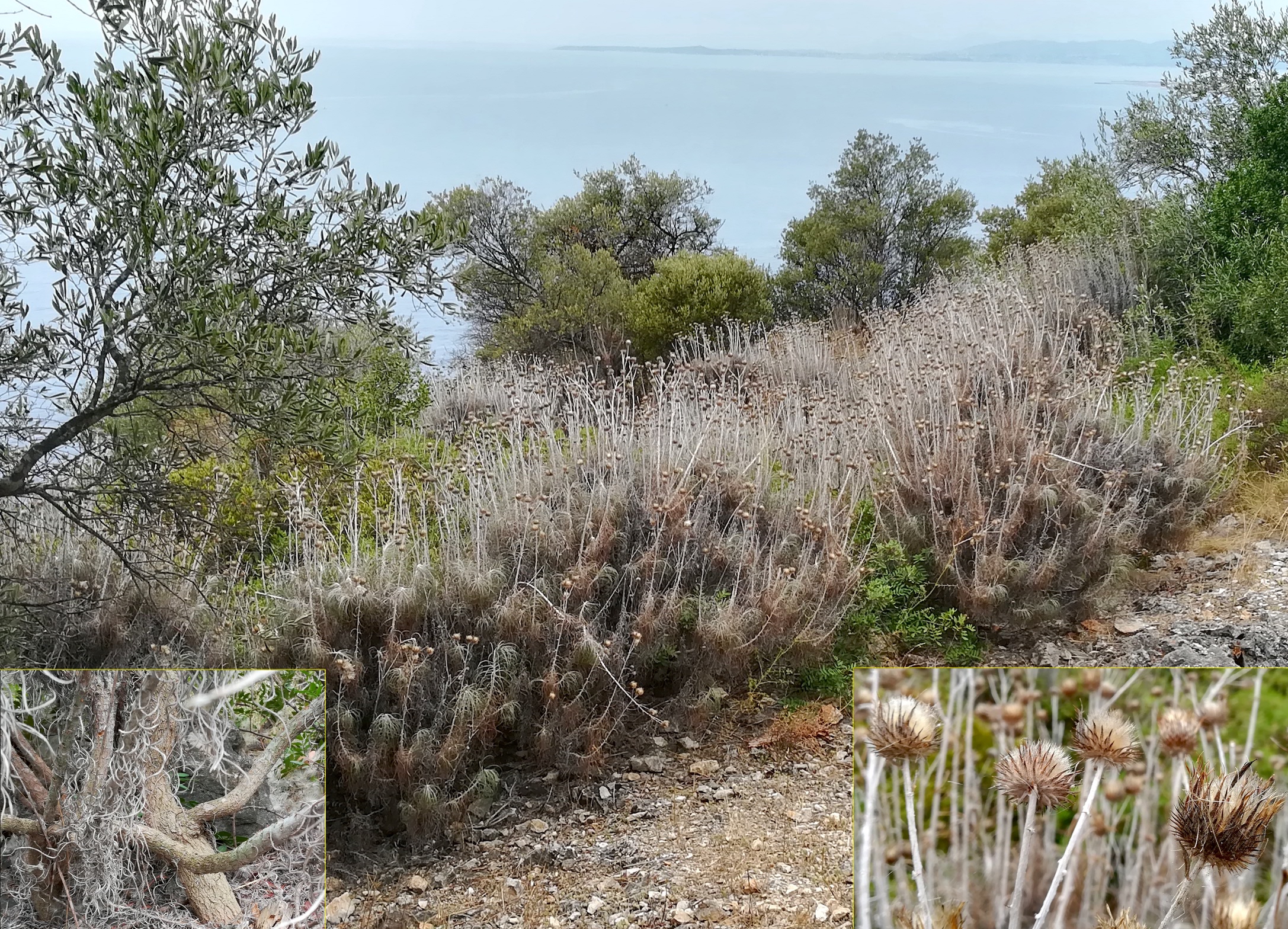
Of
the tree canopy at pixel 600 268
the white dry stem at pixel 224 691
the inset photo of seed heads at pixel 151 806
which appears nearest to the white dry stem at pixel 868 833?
the inset photo of seed heads at pixel 151 806

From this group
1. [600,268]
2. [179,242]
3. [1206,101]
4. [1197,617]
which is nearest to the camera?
[179,242]

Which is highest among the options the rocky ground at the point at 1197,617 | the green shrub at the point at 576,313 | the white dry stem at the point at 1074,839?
the green shrub at the point at 576,313

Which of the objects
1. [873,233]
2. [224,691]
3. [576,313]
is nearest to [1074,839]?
[224,691]

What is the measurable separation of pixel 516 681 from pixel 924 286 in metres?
8.32

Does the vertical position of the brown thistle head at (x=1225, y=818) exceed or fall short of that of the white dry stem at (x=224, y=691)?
it exceeds it

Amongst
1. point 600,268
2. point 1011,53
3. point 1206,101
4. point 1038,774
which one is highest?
point 1011,53

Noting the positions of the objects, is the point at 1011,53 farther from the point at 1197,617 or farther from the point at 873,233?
the point at 1197,617

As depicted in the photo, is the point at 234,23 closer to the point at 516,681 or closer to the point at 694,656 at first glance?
the point at 516,681

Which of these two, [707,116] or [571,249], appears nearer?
[571,249]

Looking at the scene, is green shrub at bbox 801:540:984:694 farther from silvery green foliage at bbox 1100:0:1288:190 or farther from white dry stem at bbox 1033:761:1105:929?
silvery green foliage at bbox 1100:0:1288:190

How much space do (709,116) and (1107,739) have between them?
76.5 feet

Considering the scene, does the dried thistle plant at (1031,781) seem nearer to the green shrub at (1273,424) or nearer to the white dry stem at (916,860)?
the white dry stem at (916,860)

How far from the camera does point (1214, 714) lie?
1.52 m

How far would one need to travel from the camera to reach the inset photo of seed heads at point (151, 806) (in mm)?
2240
